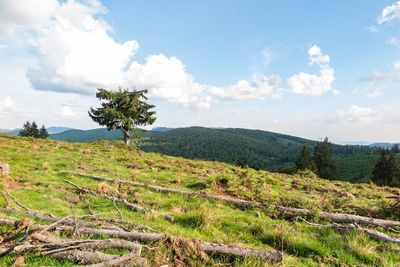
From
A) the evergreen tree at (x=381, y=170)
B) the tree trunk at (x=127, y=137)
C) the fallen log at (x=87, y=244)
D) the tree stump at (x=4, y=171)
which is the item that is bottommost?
the evergreen tree at (x=381, y=170)

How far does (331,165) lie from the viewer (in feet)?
253

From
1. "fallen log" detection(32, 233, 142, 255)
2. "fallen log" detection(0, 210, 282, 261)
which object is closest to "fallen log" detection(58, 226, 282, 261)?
"fallen log" detection(0, 210, 282, 261)

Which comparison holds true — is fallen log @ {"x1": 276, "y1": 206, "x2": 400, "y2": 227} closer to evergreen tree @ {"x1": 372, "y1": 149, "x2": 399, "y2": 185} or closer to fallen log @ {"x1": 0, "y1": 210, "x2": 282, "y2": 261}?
fallen log @ {"x1": 0, "y1": 210, "x2": 282, "y2": 261}

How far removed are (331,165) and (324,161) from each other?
2.07 m

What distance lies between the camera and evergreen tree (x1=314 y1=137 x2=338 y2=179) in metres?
73.5

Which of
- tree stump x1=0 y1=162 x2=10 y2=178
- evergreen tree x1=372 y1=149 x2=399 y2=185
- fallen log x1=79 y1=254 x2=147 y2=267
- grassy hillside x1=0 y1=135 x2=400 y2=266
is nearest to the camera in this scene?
fallen log x1=79 y1=254 x2=147 y2=267

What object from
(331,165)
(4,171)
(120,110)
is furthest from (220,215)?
(331,165)

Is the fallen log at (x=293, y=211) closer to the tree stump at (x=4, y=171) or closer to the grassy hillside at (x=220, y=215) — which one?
the grassy hillside at (x=220, y=215)

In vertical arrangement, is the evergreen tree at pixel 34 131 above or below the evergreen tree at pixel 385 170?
above

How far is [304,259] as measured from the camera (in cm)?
810

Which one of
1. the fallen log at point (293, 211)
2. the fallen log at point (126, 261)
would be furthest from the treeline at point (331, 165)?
the fallen log at point (126, 261)

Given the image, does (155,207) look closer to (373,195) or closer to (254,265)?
(254,265)

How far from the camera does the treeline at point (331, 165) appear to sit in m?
67.5

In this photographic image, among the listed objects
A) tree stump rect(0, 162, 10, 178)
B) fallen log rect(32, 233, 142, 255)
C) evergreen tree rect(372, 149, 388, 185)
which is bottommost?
evergreen tree rect(372, 149, 388, 185)
